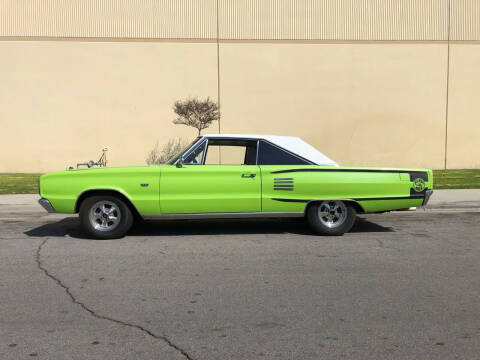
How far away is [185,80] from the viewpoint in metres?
21.5

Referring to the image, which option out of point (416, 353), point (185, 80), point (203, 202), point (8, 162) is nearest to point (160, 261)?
point (203, 202)

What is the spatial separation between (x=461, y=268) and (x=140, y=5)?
18957 millimetres

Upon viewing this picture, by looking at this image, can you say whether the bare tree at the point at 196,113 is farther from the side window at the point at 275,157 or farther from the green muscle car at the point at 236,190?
the side window at the point at 275,157

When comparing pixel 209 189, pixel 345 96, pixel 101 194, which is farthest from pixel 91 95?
pixel 209 189

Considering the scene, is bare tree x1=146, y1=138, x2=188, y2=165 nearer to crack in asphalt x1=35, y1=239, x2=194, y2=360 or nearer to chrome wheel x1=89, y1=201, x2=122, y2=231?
chrome wheel x1=89, y1=201, x2=122, y2=231

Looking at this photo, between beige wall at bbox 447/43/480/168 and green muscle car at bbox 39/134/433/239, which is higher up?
beige wall at bbox 447/43/480/168

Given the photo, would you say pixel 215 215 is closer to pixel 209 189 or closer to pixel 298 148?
pixel 209 189

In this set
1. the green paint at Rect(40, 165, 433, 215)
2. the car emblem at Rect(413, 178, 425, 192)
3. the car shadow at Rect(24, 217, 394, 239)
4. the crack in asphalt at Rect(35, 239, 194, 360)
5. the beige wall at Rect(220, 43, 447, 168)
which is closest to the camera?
the crack in asphalt at Rect(35, 239, 194, 360)

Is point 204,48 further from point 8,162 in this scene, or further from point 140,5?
point 8,162

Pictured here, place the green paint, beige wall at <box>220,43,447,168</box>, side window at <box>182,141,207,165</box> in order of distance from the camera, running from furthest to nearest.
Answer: beige wall at <box>220,43,447,168</box> < side window at <box>182,141,207,165</box> < the green paint

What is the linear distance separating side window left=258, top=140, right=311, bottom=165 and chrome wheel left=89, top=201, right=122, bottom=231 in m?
2.34

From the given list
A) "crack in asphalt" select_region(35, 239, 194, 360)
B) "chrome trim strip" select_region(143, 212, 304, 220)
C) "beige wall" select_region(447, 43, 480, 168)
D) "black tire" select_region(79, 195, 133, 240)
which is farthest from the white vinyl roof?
"beige wall" select_region(447, 43, 480, 168)

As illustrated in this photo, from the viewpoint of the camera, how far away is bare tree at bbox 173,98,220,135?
19359 mm

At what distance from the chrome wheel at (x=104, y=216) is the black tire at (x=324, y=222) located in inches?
116
